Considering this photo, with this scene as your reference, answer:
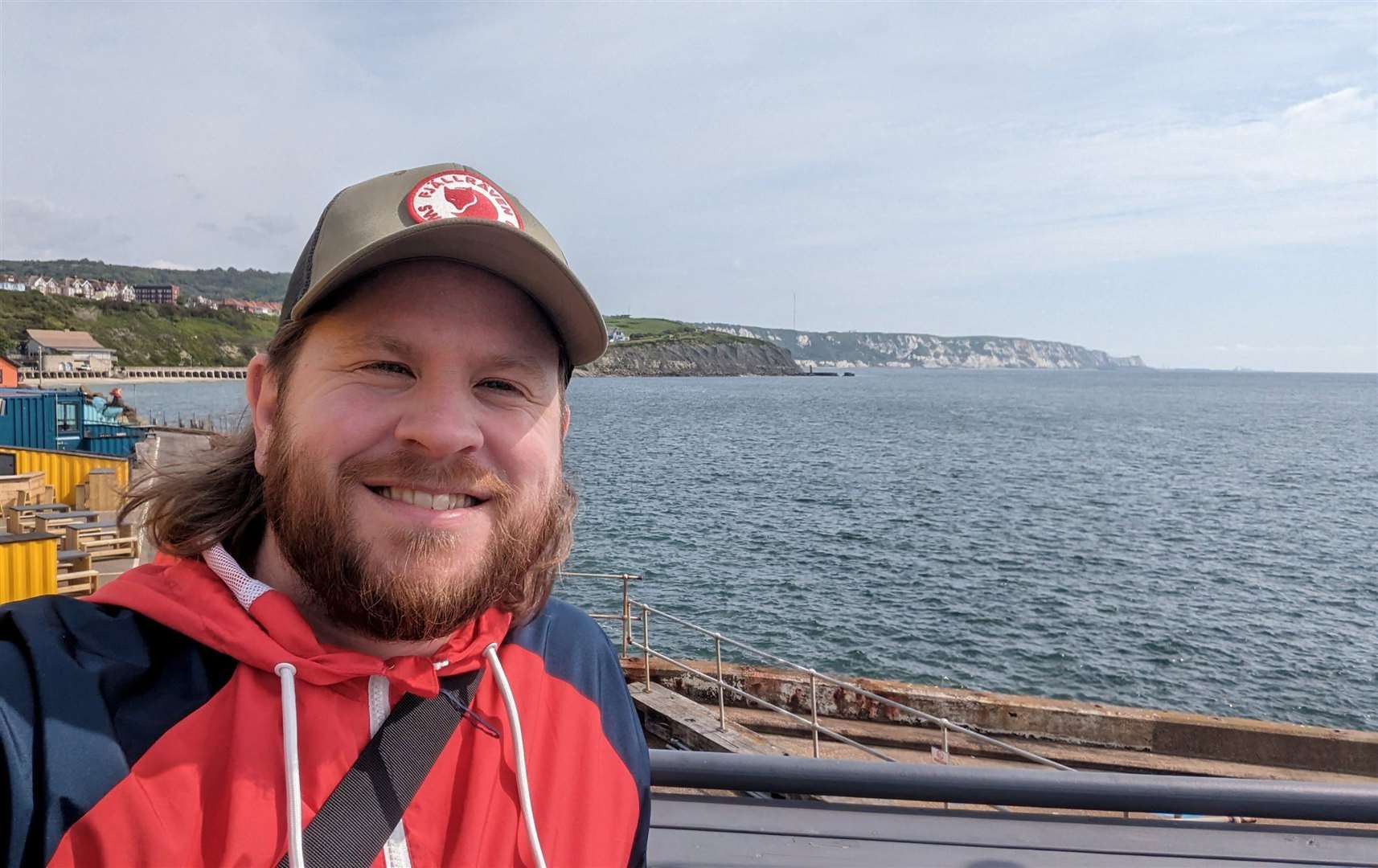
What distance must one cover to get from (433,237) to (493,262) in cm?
12

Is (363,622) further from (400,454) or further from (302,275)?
(302,275)

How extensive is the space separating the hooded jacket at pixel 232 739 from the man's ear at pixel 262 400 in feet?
0.69

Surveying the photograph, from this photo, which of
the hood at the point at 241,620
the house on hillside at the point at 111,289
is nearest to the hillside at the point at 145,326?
the house on hillside at the point at 111,289

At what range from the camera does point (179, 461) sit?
77.9 inches

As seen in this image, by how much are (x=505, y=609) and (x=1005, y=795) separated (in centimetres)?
136

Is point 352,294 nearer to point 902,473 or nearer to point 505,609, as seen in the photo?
point 505,609

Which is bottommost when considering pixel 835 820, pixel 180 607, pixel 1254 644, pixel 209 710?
pixel 1254 644

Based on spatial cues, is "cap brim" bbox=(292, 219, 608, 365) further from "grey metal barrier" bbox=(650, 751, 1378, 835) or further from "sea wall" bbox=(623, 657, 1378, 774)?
"sea wall" bbox=(623, 657, 1378, 774)

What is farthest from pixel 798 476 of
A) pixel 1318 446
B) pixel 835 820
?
pixel 1318 446

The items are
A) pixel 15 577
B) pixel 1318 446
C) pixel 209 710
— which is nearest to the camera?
pixel 209 710

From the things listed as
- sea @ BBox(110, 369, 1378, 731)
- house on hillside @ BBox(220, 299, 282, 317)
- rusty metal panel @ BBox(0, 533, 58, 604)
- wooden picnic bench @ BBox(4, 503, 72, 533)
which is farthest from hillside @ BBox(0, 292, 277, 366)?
rusty metal panel @ BBox(0, 533, 58, 604)

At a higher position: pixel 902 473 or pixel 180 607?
pixel 180 607

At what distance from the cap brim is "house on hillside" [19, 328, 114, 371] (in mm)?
114537

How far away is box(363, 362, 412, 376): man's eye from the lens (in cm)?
148
